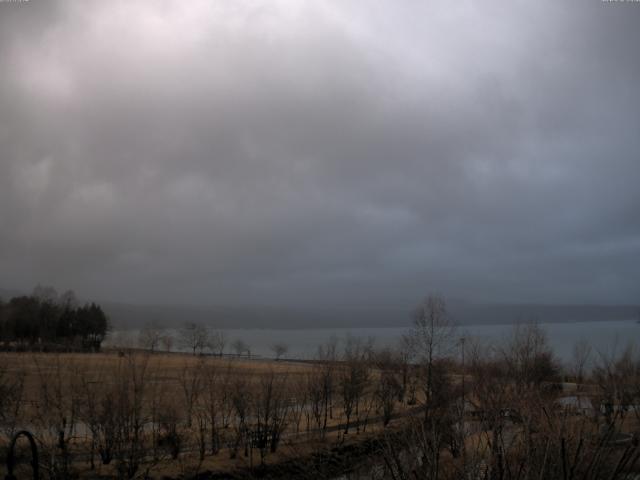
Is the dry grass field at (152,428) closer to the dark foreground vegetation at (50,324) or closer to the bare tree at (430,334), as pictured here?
the bare tree at (430,334)

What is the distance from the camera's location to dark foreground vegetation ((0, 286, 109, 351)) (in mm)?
136125

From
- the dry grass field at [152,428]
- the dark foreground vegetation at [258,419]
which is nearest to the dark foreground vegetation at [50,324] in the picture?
the dark foreground vegetation at [258,419]

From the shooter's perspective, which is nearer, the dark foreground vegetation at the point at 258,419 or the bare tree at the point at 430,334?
the dark foreground vegetation at the point at 258,419

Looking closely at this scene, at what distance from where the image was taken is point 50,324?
148000 millimetres

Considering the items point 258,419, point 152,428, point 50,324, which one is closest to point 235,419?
point 258,419

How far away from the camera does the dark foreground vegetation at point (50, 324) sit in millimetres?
136125

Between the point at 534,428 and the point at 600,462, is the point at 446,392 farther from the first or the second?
the point at 600,462

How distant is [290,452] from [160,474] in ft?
30.6

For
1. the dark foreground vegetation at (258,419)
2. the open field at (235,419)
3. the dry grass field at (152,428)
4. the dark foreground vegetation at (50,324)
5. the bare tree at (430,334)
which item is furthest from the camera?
the dark foreground vegetation at (50,324)

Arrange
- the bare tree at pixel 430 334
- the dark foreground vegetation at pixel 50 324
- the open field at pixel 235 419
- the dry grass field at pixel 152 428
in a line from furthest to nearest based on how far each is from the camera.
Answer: the dark foreground vegetation at pixel 50 324
the bare tree at pixel 430 334
the dry grass field at pixel 152 428
the open field at pixel 235 419

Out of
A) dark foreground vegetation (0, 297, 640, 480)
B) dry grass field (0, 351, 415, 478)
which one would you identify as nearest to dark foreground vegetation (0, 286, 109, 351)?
dark foreground vegetation (0, 297, 640, 480)

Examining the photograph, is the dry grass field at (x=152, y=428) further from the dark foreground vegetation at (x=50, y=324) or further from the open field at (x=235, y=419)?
the dark foreground vegetation at (x=50, y=324)

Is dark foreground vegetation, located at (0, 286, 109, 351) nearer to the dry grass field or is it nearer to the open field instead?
the open field

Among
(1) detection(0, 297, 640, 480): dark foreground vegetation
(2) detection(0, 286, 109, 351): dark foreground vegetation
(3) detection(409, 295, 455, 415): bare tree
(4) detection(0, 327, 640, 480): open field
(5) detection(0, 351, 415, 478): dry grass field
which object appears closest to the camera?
(1) detection(0, 297, 640, 480): dark foreground vegetation
